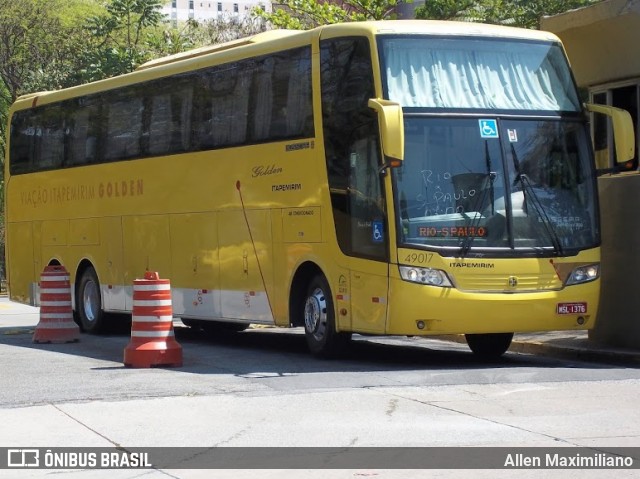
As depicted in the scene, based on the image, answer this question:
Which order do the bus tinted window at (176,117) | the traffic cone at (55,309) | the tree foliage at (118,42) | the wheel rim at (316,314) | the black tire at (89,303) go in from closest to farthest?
the wheel rim at (316,314), the bus tinted window at (176,117), the traffic cone at (55,309), the black tire at (89,303), the tree foliage at (118,42)

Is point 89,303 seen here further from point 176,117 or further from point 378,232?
point 378,232

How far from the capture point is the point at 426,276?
14445 millimetres

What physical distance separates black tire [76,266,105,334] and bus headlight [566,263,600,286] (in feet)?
31.7

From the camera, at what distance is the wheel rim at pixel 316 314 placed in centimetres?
1595

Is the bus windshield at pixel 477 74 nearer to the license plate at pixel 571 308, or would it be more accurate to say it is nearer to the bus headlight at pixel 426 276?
the bus headlight at pixel 426 276

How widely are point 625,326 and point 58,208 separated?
423 inches

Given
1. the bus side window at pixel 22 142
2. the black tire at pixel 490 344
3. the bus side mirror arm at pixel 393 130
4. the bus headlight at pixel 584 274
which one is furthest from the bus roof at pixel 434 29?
the bus side window at pixel 22 142

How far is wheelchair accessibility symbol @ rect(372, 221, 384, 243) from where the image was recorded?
577 inches

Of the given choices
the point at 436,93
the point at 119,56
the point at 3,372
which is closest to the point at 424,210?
the point at 436,93

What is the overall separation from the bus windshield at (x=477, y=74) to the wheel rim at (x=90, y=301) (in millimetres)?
9161

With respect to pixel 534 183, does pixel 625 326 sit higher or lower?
lower

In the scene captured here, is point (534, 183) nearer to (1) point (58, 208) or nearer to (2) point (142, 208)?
(2) point (142, 208)

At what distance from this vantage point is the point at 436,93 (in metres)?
14.9

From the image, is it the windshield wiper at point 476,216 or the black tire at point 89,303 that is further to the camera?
the black tire at point 89,303
